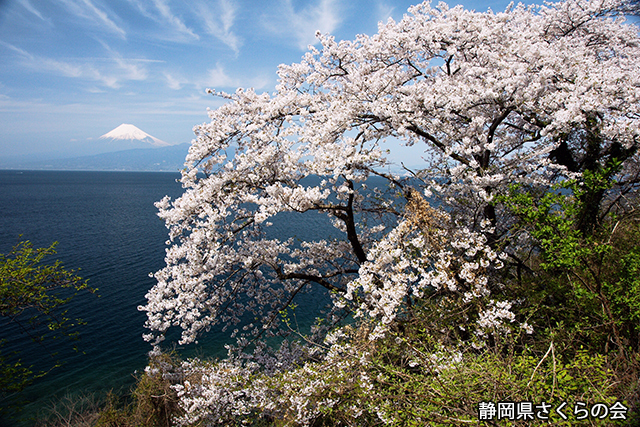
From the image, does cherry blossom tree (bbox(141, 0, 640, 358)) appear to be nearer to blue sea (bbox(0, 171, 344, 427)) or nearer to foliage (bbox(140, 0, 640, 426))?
foliage (bbox(140, 0, 640, 426))

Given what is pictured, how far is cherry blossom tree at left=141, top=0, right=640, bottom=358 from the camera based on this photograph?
6.04 meters

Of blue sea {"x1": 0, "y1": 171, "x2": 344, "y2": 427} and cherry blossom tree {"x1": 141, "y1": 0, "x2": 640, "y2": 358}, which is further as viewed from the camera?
blue sea {"x1": 0, "y1": 171, "x2": 344, "y2": 427}

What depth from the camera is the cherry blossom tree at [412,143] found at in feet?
19.8

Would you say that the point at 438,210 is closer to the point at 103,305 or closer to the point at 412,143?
the point at 412,143

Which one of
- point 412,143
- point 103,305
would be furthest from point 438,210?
point 103,305

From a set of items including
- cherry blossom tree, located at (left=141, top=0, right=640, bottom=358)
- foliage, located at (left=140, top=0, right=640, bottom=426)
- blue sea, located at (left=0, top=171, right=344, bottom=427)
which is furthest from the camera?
blue sea, located at (left=0, top=171, right=344, bottom=427)

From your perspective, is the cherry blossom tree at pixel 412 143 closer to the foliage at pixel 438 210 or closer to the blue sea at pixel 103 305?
the foliage at pixel 438 210

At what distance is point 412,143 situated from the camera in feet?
27.6

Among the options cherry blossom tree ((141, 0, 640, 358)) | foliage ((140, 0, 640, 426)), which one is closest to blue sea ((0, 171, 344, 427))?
foliage ((140, 0, 640, 426))

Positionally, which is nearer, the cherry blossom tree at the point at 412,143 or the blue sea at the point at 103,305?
the cherry blossom tree at the point at 412,143

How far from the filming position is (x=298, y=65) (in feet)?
29.1

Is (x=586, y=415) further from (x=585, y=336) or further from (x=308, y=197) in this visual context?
(x=308, y=197)

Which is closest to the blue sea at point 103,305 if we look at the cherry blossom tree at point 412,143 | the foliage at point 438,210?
the foliage at point 438,210

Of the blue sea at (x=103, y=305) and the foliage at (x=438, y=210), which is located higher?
the foliage at (x=438, y=210)
